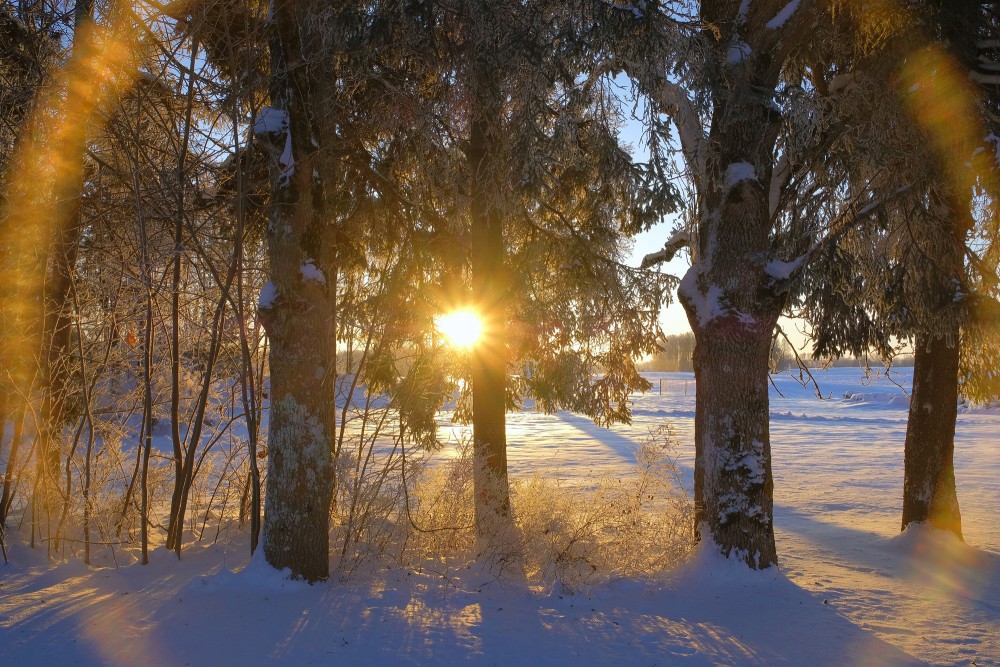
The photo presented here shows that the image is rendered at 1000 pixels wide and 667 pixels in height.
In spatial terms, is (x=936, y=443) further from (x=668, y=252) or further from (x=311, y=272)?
(x=311, y=272)

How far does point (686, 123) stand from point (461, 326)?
3.60 meters

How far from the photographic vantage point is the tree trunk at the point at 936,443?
8.10 metres

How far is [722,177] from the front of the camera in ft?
21.1

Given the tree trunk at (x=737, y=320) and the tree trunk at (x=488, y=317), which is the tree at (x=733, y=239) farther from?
the tree trunk at (x=488, y=317)

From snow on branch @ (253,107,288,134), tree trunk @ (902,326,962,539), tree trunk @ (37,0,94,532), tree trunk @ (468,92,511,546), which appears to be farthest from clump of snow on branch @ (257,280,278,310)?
tree trunk @ (902,326,962,539)

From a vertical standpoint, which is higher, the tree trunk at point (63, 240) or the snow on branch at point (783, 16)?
the snow on branch at point (783, 16)

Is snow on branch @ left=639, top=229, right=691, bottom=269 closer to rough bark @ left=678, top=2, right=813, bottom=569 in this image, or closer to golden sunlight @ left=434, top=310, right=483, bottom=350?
rough bark @ left=678, top=2, right=813, bottom=569

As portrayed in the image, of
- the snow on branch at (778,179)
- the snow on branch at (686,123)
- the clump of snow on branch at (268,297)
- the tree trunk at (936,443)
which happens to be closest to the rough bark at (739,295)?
the snow on branch at (686,123)

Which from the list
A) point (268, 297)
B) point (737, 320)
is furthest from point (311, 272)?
point (737, 320)

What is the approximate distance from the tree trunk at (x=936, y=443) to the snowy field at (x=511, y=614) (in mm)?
364

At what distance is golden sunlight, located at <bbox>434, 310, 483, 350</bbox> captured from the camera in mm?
7780

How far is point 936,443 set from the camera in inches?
322

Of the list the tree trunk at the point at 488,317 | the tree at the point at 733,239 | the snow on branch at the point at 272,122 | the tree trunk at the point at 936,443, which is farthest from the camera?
the tree trunk at the point at 936,443

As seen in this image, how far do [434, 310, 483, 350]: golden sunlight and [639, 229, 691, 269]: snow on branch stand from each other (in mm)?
2564
